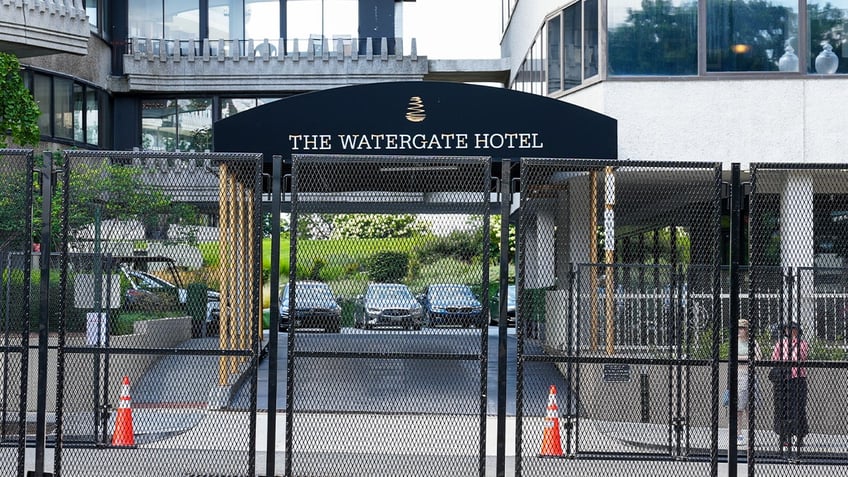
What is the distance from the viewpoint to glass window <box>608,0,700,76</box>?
54.7 feet

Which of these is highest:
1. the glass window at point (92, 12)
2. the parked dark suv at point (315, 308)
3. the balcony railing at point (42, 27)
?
the glass window at point (92, 12)

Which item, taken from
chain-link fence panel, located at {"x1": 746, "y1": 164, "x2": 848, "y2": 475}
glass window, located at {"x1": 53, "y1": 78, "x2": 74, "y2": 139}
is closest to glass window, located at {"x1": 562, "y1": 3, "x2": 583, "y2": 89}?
chain-link fence panel, located at {"x1": 746, "y1": 164, "x2": 848, "y2": 475}

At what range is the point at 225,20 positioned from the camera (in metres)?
35.4

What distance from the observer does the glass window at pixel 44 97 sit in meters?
29.2

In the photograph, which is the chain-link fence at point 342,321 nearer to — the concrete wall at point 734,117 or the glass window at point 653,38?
the concrete wall at point 734,117

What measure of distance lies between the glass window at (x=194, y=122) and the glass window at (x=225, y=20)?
2209 millimetres

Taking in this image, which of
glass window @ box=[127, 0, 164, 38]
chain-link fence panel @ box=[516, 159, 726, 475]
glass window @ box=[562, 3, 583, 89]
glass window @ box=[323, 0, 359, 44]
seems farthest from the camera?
glass window @ box=[323, 0, 359, 44]

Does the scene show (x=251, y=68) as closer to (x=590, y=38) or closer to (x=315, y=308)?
(x=590, y=38)

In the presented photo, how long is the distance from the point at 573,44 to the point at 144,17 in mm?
20404

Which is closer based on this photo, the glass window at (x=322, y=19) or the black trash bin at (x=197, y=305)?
the black trash bin at (x=197, y=305)

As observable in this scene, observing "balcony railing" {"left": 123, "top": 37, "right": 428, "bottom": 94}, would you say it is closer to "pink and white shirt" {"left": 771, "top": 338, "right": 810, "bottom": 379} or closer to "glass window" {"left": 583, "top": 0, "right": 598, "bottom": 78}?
"glass window" {"left": 583, "top": 0, "right": 598, "bottom": 78}

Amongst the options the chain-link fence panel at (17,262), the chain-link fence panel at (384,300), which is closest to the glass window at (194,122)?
the chain-link fence panel at (17,262)

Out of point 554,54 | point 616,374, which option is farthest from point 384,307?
point 554,54

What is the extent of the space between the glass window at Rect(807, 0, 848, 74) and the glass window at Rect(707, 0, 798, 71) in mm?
257
